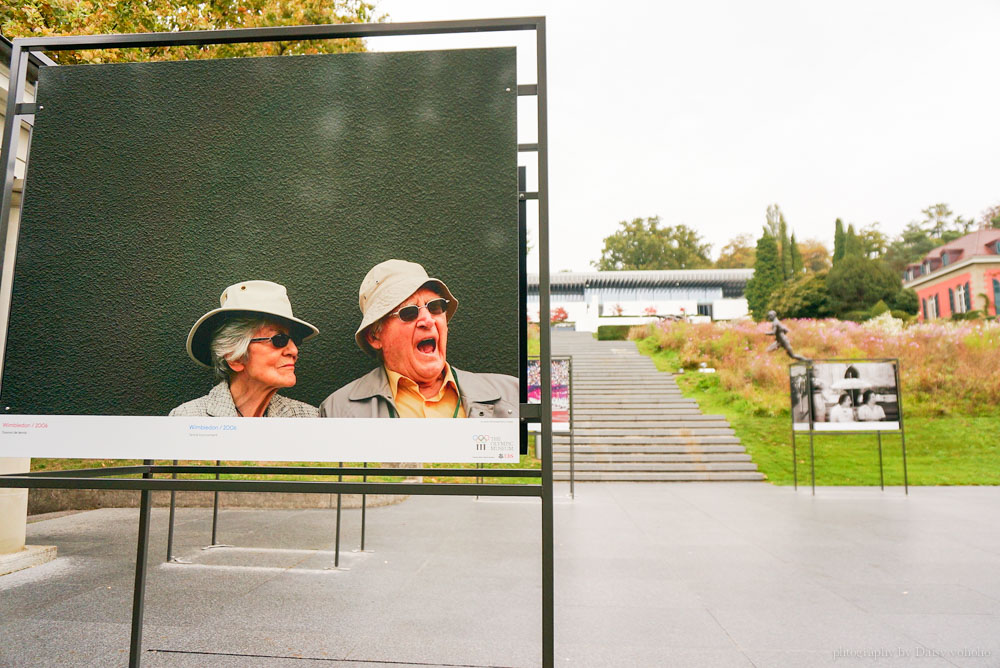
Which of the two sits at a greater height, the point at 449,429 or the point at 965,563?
the point at 449,429

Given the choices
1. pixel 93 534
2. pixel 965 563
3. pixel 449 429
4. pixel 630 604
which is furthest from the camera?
pixel 93 534

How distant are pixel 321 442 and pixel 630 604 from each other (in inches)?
102

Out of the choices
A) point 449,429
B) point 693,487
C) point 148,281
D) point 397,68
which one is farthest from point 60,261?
point 693,487

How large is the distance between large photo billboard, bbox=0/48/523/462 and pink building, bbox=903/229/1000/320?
1114 inches

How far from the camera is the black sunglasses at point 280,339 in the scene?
91.7 inches

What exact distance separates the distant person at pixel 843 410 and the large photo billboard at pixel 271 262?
918 cm

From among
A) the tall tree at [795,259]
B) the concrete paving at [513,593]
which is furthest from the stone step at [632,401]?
the tall tree at [795,259]

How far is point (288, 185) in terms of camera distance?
2.37 m

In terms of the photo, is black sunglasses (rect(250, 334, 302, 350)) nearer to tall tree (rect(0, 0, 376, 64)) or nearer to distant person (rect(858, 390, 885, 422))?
tall tree (rect(0, 0, 376, 64))

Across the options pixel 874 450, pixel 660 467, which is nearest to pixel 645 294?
pixel 874 450

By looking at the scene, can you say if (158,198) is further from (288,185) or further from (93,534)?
(93,534)

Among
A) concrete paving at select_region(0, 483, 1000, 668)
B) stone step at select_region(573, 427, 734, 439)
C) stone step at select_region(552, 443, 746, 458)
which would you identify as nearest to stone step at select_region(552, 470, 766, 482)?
stone step at select_region(552, 443, 746, 458)

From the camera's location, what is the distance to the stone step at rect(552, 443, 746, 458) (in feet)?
39.0

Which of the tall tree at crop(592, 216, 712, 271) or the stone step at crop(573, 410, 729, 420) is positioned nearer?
the stone step at crop(573, 410, 729, 420)
